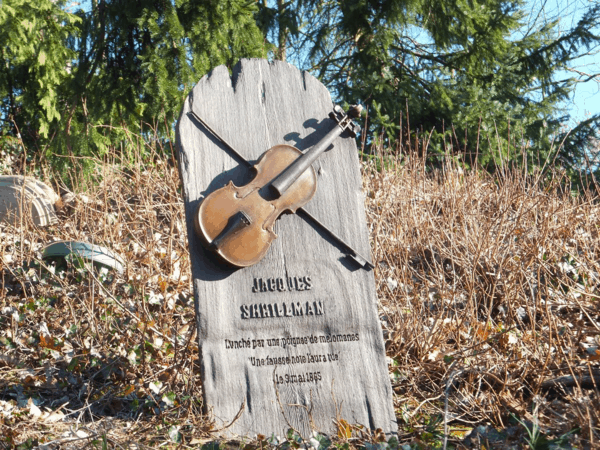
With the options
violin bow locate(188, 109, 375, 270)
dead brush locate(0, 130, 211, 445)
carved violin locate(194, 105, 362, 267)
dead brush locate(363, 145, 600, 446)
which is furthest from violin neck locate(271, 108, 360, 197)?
dead brush locate(363, 145, 600, 446)

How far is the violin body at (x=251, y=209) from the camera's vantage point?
3125 mm

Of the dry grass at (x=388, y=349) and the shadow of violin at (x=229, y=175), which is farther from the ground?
the shadow of violin at (x=229, y=175)

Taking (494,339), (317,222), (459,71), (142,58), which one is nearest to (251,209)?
(317,222)

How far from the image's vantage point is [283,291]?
129 inches

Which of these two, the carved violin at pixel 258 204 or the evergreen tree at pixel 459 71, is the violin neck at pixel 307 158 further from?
the evergreen tree at pixel 459 71

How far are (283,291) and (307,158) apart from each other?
2.43 ft

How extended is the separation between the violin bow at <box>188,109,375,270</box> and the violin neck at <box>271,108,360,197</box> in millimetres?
199

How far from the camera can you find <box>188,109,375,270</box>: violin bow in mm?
3375

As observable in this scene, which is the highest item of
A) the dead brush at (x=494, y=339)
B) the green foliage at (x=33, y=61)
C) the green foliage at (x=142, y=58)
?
the green foliage at (x=33, y=61)

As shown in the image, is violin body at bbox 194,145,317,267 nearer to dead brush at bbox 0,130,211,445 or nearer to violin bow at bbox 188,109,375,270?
violin bow at bbox 188,109,375,270

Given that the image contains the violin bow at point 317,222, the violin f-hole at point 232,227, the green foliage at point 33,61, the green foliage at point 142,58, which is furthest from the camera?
the green foliage at point 33,61

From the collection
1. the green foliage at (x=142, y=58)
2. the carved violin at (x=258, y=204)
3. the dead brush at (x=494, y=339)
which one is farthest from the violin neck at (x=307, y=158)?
the green foliage at (x=142, y=58)

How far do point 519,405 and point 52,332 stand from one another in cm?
313

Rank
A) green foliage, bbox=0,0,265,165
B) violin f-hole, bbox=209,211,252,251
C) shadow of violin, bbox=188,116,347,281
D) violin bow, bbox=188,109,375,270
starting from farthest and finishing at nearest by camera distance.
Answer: green foliage, bbox=0,0,265,165 < violin bow, bbox=188,109,375,270 < shadow of violin, bbox=188,116,347,281 < violin f-hole, bbox=209,211,252,251
